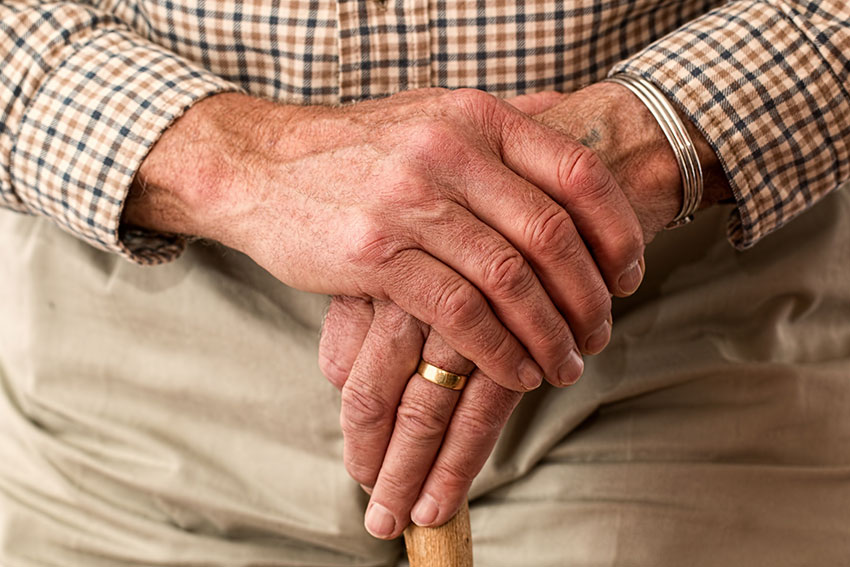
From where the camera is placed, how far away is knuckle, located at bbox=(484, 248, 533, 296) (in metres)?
0.76

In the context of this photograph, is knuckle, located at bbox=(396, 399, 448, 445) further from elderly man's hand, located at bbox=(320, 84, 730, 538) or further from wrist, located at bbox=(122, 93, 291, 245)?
wrist, located at bbox=(122, 93, 291, 245)

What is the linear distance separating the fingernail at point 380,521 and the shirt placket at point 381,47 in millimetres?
467

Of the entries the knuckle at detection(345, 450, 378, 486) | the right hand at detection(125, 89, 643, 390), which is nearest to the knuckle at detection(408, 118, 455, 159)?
the right hand at detection(125, 89, 643, 390)

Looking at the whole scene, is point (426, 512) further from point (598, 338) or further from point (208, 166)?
point (208, 166)

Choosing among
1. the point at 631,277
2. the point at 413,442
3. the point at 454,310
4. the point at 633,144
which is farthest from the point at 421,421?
the point at 633,144

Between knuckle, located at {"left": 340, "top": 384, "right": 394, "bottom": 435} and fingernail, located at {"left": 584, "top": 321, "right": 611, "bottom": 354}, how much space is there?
21cm

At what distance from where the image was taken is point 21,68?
0.97 metres

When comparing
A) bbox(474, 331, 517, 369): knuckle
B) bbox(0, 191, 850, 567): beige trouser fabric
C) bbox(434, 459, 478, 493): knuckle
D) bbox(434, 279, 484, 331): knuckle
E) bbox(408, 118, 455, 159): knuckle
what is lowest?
bbox(0, 191, 850, 567): beige trouser fabric

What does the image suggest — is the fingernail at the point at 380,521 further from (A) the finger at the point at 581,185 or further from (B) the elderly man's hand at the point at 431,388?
(A) the finger at the point at 581,185

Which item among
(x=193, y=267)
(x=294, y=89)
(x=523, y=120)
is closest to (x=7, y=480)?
(x=193, y=267)

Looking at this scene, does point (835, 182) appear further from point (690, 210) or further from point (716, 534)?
point (716, 534)

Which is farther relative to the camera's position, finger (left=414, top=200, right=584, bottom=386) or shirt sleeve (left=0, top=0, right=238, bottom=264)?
shirt sleeve (left=0, top=0, right=238, bottom=264)

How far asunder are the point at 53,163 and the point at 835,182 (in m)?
0.87

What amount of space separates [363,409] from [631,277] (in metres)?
0.30
